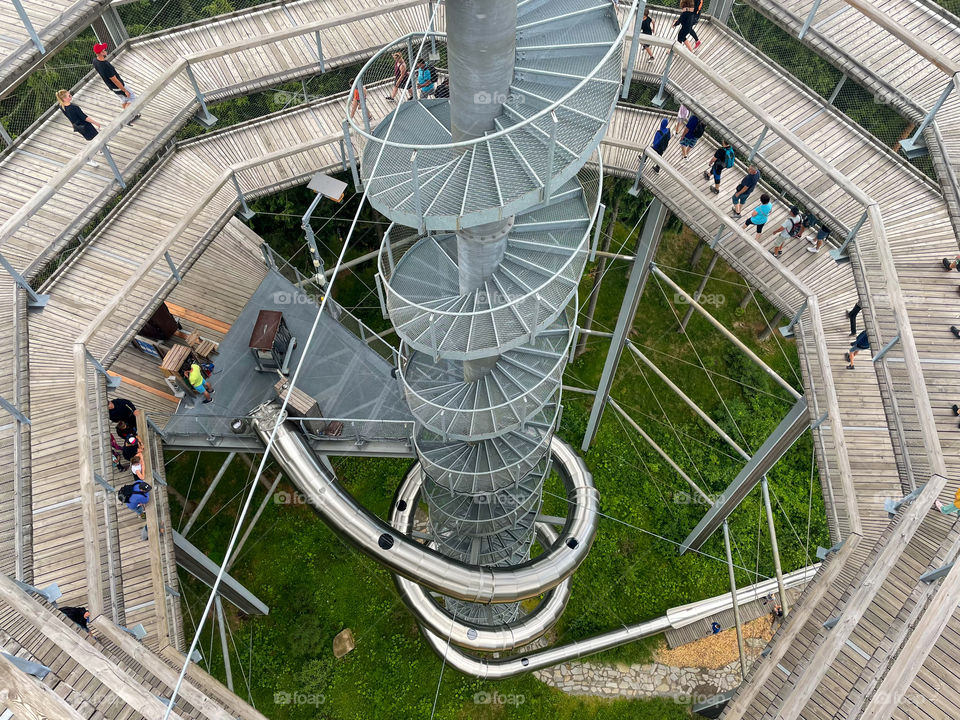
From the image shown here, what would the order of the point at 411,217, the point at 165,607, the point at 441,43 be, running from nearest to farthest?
the point at 411,217 < the point at 165,607 < the point at 441,43

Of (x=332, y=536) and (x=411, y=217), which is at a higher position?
(x=411, y=217)

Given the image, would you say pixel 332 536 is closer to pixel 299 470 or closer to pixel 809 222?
pixel 299 470

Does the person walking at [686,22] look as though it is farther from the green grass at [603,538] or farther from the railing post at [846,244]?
the green grass at [603,538]

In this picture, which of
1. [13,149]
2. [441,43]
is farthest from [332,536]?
[441,43]

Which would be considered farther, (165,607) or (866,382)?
(866,382)

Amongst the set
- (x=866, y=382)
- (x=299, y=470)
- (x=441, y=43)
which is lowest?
(x=299, y=470)
